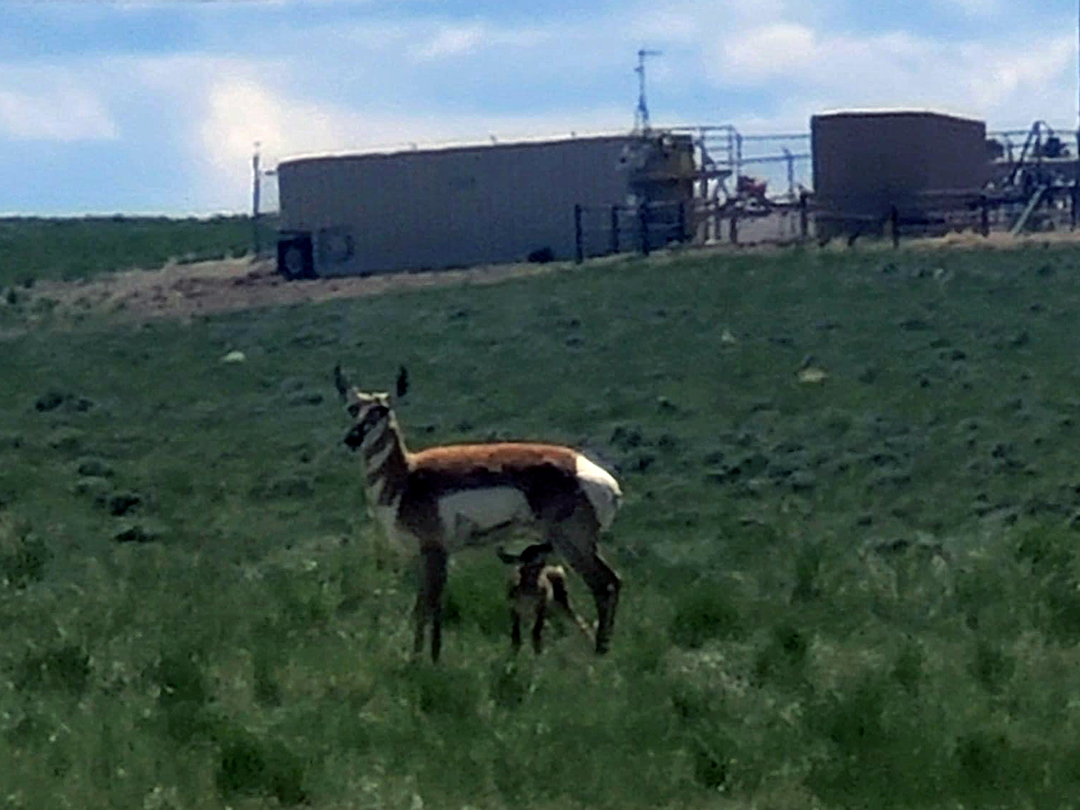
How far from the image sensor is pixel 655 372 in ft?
117

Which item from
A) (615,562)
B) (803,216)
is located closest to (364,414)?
Answer: (615,562)

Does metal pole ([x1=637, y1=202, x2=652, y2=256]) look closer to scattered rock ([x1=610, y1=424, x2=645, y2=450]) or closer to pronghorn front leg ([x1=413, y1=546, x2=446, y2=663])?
scattered rock ([x1=610, y1=424, x2=645, y2=450])

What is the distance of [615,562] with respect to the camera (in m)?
19.0

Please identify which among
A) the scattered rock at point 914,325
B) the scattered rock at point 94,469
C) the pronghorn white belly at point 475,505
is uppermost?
the pronghorn white belly at point 475,505

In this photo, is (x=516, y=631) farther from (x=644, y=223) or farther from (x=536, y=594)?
(x=644, y=223)

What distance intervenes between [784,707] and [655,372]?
80.4 ft

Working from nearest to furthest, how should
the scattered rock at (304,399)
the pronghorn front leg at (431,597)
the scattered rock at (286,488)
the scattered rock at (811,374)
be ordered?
the pronghorn front leg at (431,597) < the scattered rock at (286,488) < the scattered rock at (811,374) < the scattered rock at (304,399)

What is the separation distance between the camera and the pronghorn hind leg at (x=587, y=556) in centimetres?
1427

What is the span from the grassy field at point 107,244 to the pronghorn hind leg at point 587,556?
52.4 metres

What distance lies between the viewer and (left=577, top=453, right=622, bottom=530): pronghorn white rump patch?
14273 mm

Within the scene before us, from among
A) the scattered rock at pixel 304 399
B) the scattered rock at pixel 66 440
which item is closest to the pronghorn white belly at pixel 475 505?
the scattered rock at pixel 66 440

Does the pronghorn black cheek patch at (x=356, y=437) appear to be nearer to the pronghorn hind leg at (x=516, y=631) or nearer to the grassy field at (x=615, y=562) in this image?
the grassy field at (x=615, y=562)

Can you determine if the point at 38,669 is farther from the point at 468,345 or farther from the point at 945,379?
the point at 468,345

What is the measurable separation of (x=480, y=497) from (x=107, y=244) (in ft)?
227
